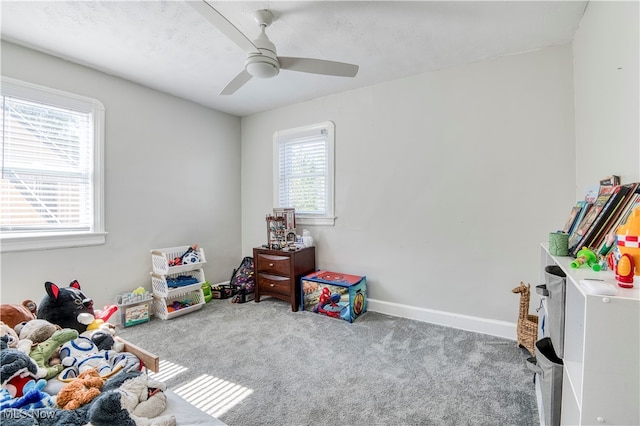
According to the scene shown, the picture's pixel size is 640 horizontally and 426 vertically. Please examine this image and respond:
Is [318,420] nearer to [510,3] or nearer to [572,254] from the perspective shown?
[572,254]

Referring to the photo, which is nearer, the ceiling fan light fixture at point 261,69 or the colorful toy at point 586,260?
the colorful toy at point 586,260

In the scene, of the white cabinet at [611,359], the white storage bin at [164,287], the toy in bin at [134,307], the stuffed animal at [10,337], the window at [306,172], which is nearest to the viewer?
the white cabinet at [611,359]

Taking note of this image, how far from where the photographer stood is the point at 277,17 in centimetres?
198

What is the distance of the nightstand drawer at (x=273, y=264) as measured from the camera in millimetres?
3307

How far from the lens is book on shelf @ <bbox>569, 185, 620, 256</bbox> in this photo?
4.37 ft

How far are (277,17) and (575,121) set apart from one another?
243cm

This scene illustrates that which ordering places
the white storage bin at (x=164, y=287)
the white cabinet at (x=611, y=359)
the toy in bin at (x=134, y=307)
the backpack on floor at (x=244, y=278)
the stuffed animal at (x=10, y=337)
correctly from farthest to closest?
1. the backpack on floor at (x=244, y=278)
2. the white storage bin at (x=164, y=287)
3. the toy in bin at (x=134, y=307)
4. the stuffed animal at (x=10, y=337)
5. the white cabinet at (x=611, y=359)

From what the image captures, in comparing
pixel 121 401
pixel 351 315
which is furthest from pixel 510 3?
pixel 121 401

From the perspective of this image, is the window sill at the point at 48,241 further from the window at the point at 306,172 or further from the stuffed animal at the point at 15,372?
the window at the point at 306,172

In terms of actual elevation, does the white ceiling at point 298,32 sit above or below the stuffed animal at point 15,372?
above

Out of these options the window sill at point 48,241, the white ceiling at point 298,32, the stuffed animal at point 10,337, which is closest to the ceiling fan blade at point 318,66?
the white ceiling at point 298,32

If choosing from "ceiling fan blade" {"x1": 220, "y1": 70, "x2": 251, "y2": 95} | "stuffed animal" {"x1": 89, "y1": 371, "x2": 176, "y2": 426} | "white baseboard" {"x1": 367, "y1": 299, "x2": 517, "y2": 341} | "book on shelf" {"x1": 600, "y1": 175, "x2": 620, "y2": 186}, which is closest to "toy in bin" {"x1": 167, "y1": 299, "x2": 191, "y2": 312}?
"stuffed animal" {"x1": 89, "y1": 371, "x2": 176, "y2": 426}

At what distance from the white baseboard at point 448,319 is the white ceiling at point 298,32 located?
2.41 meters

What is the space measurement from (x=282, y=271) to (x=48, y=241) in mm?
2167
